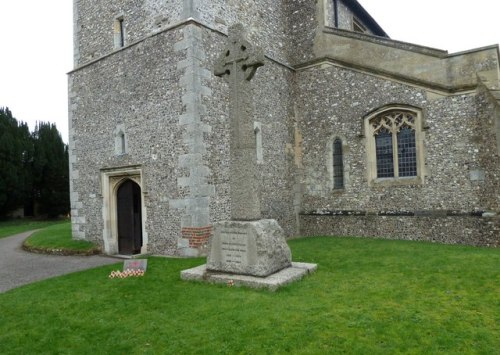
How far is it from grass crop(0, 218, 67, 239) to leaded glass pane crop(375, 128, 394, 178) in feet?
60.8

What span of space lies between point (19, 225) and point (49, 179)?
4.73 meters

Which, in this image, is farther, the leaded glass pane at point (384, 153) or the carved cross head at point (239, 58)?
the leaded glass pane at point (384, 153)

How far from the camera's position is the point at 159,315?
524cm

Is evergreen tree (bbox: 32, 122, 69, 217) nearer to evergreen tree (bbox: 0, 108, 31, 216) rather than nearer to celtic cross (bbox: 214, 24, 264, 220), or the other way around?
evergreen tree (bbox: 0, 108, 31, 216)

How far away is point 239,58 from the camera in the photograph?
282 inches

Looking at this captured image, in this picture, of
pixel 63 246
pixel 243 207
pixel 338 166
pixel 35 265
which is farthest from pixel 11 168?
pixel 243 207

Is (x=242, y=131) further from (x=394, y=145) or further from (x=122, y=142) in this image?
(x=394, y=145)

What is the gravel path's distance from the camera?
27.9 feet

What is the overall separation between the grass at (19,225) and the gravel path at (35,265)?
28.7 ft

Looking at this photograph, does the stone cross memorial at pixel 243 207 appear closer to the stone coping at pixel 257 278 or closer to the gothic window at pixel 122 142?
the stone coping at pixel 257 278

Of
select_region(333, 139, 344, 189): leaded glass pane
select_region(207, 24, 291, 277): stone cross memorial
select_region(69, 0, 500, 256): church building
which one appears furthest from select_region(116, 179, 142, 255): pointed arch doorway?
select_region(333, 139, 344, 189): leaded glass pane

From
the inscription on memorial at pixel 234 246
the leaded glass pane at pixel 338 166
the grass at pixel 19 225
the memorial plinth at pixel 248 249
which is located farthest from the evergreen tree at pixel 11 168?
the inscription on memorial at pixel 234 246

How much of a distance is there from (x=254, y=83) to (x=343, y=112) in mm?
3215

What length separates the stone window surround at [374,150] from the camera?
37.4ft
